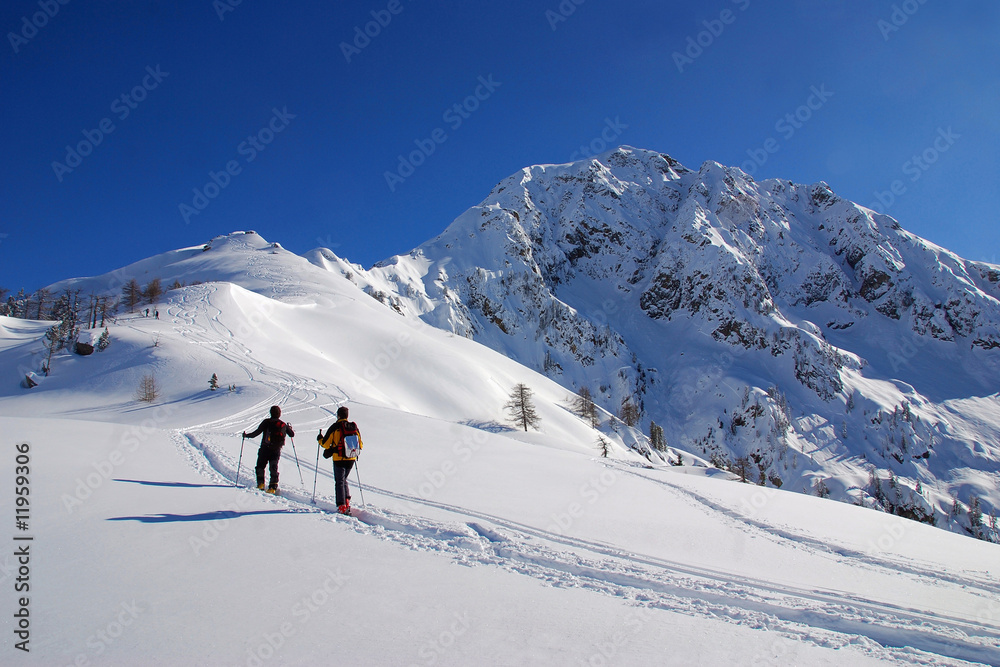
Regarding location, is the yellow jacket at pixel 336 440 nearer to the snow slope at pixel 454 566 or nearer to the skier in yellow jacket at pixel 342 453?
the skier in yellow jacket at pixel 342 453

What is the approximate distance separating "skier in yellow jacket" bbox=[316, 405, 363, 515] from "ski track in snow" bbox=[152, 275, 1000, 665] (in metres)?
0.29

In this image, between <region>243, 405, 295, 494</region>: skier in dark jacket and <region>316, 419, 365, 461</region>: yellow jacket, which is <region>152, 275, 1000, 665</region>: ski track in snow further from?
<region>316, 419, 365, 461</region>: yellow jacket

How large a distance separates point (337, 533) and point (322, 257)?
136823mm

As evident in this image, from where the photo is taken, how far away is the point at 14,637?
3.90 metres

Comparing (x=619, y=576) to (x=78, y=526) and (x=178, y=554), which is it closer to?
(x=178, y=554)

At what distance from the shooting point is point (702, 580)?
247 inches

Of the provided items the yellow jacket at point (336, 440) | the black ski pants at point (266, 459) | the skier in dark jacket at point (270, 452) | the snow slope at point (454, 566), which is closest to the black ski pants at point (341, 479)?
the yellow jacket at point (336, 440)

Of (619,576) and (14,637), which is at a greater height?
(619,576)

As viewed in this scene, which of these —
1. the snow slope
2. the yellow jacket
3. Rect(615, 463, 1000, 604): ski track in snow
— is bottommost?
the snow slope

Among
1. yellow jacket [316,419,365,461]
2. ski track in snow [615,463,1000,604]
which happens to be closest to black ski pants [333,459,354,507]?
yellow jacket [316,419,365,461]

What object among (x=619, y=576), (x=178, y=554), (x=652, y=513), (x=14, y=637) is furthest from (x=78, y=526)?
(x=652, y=513)

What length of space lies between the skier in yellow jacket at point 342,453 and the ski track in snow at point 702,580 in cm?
29

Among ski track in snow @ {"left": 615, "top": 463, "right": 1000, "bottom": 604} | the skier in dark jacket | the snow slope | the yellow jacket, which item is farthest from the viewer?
the skier in dark jacket

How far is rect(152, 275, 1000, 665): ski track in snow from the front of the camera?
492 cm
